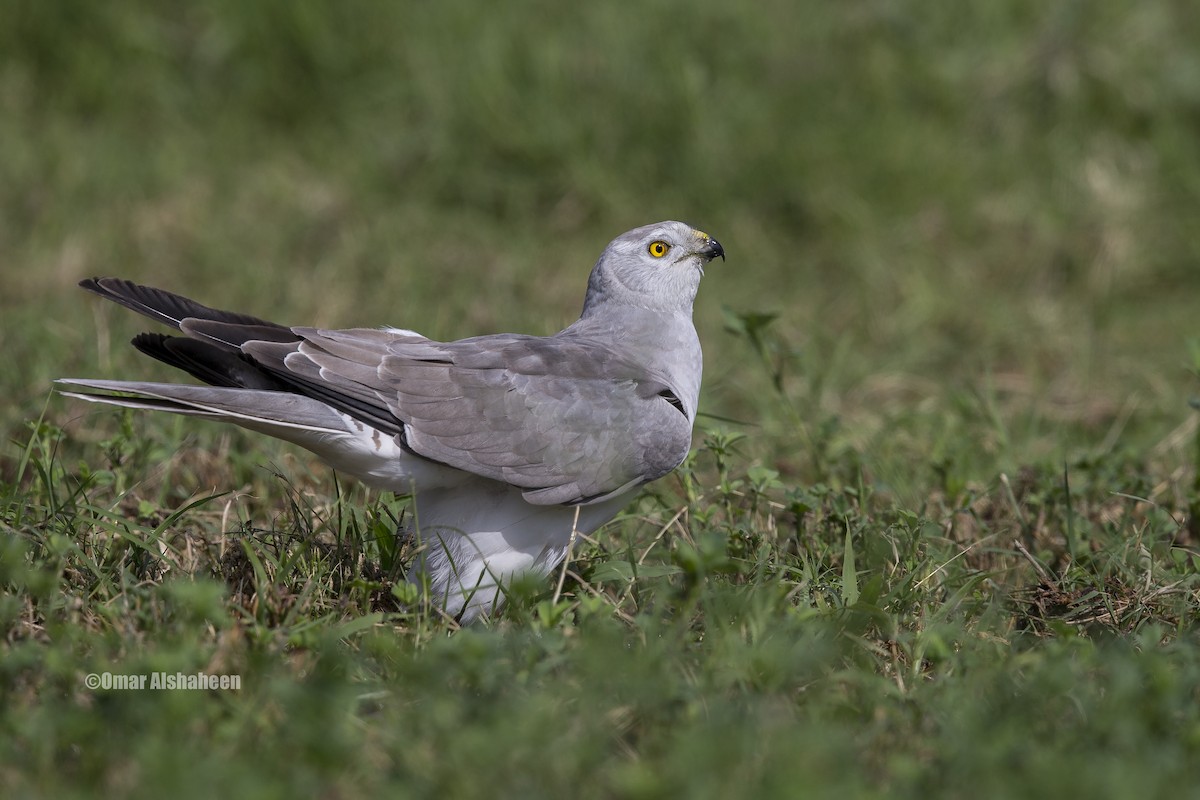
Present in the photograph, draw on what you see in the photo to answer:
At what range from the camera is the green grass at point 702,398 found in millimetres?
2740

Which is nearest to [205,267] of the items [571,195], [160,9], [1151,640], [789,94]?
[571,195]

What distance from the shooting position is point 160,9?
28.5ft

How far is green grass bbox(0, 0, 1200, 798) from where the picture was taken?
2.74m

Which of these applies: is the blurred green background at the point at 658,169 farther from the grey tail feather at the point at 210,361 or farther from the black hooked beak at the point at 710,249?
the grey tail feather at the point at 210,361

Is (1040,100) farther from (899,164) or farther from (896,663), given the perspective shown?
(896,663)

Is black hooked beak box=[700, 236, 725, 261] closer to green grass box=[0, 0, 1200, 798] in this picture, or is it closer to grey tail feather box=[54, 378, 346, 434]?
green grass box=[0, 0, 1200, 798]

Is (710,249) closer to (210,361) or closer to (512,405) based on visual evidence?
(512,405)

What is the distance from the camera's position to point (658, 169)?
7730 millimetres

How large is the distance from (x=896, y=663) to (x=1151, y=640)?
0.63 metres

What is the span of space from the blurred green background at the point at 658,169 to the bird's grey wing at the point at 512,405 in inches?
91.6

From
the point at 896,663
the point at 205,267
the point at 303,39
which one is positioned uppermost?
the point at 303,39

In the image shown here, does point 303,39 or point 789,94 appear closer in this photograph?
point 789,94

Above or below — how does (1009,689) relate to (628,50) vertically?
below

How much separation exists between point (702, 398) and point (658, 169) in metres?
Result: 2.59
